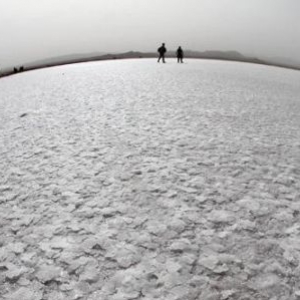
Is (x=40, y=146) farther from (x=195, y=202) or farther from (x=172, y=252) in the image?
(x=172, y=252)

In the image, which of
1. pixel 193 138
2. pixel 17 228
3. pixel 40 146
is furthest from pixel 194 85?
pixel 17 228

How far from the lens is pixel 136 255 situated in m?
4.91

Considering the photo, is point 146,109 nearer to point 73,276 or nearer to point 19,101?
point 19,101

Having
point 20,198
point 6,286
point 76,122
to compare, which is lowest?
point 6,286

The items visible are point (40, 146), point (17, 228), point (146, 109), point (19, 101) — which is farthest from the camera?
point (19, 101)

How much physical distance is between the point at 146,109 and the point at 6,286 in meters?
8.95

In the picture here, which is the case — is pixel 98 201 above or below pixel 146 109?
below

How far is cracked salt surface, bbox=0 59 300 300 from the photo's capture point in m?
4.50

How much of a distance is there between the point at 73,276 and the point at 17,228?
1.61 meters

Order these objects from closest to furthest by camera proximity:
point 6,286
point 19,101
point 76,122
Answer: point 6,286 → point 76,122 → point 19,101

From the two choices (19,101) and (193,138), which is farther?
(19,101)

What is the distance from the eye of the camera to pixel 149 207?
6102 mm

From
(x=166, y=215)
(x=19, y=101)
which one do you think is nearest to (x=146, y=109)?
(x=19, y=101)

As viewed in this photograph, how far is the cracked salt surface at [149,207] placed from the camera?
450 cm
